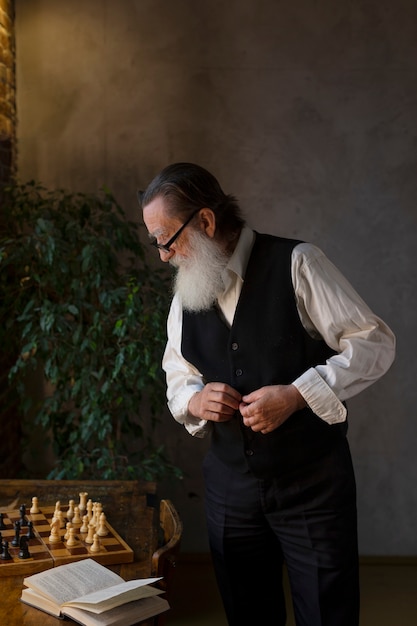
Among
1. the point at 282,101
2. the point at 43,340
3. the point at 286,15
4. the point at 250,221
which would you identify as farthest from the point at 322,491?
the point at 286,15

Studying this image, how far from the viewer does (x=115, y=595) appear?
5.49 ft

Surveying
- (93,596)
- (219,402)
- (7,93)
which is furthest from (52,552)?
(7,93)

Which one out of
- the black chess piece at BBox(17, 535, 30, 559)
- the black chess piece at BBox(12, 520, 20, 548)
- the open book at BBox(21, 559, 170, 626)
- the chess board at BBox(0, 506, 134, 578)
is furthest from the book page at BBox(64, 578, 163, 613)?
the black chess piece at BBox(12, 520, 20, 548)

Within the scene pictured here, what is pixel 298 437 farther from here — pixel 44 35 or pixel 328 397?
pixel 44 35

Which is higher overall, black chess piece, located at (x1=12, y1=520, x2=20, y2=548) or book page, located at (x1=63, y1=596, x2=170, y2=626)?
book page, located at (x1=63, y1=596, x2=170, y2=626)

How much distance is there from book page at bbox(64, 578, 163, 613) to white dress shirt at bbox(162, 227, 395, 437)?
2.17 ft

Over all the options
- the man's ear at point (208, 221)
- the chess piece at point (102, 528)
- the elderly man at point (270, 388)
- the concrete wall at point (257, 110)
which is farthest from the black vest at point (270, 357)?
the concrete wall at point (257, 110)

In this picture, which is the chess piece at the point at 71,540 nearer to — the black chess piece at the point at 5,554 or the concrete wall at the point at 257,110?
the black chess piece at the point at 5,554

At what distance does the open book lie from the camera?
1.65 metres

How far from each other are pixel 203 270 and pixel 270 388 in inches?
17.0

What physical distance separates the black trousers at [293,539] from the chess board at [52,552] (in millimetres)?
369

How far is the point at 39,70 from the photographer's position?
4277 millimetres

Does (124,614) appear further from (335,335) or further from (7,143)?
(7,143)

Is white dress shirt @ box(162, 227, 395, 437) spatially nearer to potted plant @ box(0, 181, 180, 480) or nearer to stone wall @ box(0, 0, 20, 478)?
potted plant @ box(0, 181, 180, 480)
